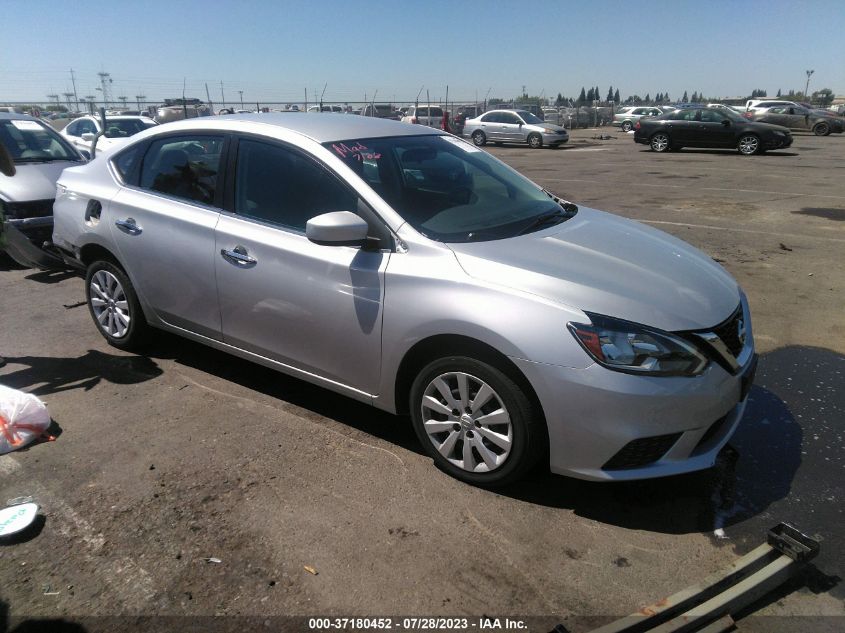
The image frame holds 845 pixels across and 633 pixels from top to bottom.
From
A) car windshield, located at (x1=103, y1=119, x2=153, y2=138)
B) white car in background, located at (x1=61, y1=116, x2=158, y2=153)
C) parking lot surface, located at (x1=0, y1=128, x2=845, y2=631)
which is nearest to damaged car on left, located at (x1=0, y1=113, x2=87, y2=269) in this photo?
parking lot surface, located at (x1=0, y1=128, x2=845, y2=631)

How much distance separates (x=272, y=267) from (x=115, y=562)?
5.39 ft

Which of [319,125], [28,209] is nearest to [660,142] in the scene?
[28,209]

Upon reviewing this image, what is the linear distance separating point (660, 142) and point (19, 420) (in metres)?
23.9

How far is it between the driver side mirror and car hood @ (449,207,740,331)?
1.56ft

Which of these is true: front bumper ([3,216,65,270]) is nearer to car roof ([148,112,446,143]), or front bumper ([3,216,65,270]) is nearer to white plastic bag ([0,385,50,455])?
car roof ([148,112,446,143])

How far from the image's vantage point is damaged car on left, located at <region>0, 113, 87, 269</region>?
5199 millimetres

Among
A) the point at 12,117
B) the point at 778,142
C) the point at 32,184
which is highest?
the point at 12,117

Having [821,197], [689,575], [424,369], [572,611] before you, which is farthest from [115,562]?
[821,197]

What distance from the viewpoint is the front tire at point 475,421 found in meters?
2.85

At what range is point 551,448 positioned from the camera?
9.31ft

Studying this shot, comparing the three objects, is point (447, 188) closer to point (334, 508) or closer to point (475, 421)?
point (475, 421)

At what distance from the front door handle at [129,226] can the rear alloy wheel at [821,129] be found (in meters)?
37.0

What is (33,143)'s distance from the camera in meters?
8.09

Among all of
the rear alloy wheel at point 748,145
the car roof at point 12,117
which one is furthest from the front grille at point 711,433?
the rear alloy wheel at point 748,145
